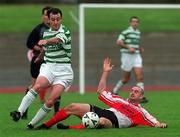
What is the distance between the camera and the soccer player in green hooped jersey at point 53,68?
12047mm

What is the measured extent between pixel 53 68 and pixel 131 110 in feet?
5.15

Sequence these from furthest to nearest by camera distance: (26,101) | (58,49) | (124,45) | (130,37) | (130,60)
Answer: (130,60)
(130,37)
(124,45)
(58,49)
(26,101)

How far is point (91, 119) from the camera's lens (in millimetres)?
11742

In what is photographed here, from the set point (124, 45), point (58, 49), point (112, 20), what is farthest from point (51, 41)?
point (112, 20)

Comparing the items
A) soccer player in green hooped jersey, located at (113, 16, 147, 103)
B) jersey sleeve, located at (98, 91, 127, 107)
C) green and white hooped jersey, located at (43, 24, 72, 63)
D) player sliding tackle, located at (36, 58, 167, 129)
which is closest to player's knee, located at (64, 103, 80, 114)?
player sliding tackle, located at (36, 58, 167, 129)

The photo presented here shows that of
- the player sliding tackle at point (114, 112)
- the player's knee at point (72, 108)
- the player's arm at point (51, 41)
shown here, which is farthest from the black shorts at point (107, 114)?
the player's arm at point (51, 41)

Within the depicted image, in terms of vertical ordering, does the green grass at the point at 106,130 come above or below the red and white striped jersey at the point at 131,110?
below

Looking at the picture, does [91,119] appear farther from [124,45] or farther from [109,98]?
[124,45]

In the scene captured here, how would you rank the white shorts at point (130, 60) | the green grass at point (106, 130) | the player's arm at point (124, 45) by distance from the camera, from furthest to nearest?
the white shorts at point (130, 60)
the player's arm at point (124, 45)
the green grass at point (106, 130)

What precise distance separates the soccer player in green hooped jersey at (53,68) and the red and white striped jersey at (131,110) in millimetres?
800

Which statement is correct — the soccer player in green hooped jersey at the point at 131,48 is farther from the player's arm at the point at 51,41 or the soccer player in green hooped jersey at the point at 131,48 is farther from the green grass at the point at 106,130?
the player's arm at the point at 51,41

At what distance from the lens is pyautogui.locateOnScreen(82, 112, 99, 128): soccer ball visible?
38.4 ft

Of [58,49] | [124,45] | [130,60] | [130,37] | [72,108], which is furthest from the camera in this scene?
[130,60]

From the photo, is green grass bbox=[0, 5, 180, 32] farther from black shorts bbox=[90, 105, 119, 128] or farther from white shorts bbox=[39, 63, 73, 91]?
black shorts bbox=[90, 105, 119, 128]
